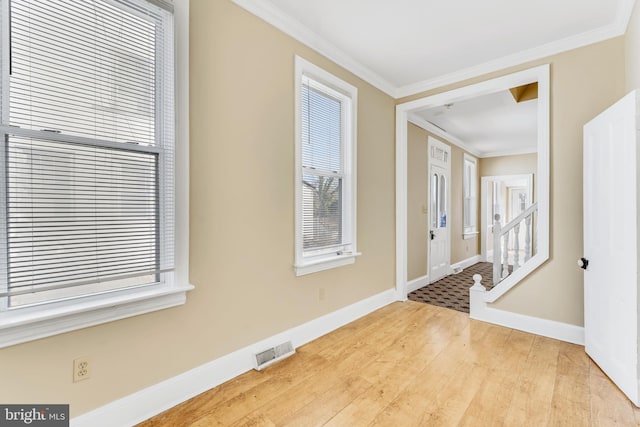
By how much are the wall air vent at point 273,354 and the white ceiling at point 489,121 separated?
3795 millimetres

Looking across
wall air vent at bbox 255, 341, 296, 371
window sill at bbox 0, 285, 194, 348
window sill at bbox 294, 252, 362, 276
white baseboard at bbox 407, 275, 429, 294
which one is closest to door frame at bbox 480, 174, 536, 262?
white baseboard at bbox 407, 275, 429, 294

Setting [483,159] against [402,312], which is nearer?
[402,312]

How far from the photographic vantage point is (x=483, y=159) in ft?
25.1

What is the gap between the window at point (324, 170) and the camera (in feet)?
9.12

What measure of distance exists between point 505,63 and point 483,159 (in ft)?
16.1

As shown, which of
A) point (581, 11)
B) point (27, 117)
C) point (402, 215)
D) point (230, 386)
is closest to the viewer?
point (27, 117)

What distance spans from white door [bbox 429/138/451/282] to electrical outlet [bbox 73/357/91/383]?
4.76 metres

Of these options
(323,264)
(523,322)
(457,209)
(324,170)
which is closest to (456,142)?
(457,209)

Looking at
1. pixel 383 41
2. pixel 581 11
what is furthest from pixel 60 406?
pixel 581 11

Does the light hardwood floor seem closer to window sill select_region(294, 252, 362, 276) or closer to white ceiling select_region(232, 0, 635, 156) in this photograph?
window sill select_region(294, 252, 362, 276)

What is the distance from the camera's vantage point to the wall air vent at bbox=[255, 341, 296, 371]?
235 cm

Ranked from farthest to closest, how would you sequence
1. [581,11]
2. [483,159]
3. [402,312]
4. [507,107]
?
[483,159], [507,107], [402,312], [581,11]

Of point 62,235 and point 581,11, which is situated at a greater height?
point 581,11

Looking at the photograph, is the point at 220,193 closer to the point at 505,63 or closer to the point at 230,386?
the point at 230,386
